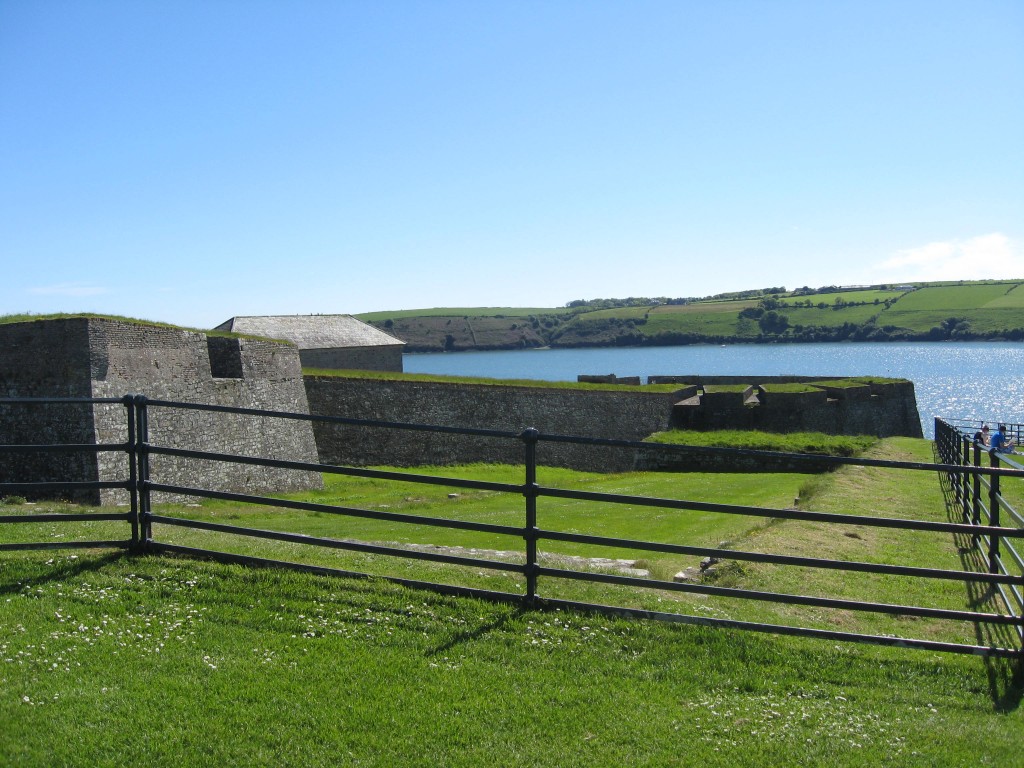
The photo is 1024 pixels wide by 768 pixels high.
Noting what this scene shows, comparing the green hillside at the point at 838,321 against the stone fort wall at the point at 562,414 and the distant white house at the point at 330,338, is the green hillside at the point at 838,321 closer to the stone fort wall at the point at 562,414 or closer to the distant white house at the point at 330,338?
the distant white house at the point at 330,338

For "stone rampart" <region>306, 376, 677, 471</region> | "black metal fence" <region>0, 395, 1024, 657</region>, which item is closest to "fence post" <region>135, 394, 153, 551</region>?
"black metal fence" <region>0, 395, 1024, 657</region>

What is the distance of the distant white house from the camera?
1667 inches

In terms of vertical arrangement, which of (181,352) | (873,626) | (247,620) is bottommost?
(873,626)

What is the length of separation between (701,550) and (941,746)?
1902 millimetres

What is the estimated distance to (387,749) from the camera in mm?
4031

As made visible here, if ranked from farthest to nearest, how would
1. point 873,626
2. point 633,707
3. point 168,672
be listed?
point 873,626
point 168,672
point 633,707

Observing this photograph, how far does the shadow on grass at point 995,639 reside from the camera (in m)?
4.70

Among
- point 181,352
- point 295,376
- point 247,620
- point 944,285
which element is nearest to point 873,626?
point 247,620

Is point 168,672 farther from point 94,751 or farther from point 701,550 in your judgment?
point 701,550

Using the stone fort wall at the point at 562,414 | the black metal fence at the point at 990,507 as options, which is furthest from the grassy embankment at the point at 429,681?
the stone fort wall at the point at 562,414

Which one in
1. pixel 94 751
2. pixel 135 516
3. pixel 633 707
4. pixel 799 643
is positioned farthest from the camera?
pixel 135 516

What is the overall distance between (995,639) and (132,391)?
1686cm

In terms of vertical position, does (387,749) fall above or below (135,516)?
below

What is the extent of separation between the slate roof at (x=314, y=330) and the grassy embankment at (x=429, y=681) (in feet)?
115
